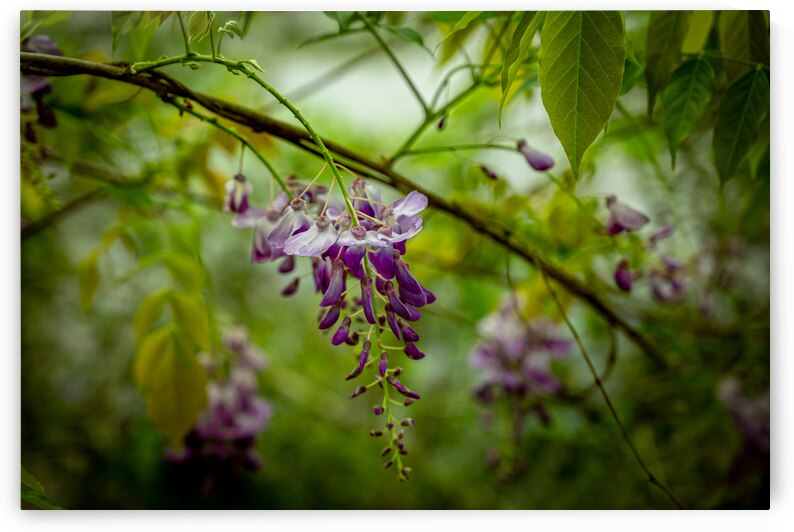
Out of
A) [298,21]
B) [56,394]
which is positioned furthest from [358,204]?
[298,21]

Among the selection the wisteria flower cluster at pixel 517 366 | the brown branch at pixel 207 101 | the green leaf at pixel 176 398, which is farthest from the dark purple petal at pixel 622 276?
the green leaf at pixel 176 398

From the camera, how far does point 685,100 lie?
66cm

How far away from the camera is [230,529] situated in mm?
915

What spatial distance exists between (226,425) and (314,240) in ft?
1.84

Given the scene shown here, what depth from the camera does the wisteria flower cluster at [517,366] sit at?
103 centimetres

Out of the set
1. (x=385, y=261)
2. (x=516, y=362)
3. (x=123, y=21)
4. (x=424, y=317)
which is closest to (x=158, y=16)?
(x=123, y=21)

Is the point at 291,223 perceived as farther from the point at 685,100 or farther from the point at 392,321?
the point at 685,100

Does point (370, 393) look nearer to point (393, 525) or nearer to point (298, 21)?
point (393, 525)

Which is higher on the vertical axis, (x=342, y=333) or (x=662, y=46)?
(x=662, y=46)

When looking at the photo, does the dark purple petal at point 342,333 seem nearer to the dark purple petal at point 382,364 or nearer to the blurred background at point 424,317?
the dark purple petal at point 382,364

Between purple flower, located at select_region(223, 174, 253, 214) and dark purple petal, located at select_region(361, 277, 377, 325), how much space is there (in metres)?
0.20

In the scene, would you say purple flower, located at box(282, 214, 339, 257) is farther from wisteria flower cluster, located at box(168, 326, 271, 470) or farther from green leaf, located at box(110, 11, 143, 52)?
wisteria flower cluster, located at box(168, 326, 271, 470)

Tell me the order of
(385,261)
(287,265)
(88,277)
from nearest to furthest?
(385,261) < (287,265) < (88,277)

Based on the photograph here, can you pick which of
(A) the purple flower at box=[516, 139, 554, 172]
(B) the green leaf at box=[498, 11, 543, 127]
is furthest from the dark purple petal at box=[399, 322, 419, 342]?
(A) the purple flower at box=[516, 139, 554, 172]
